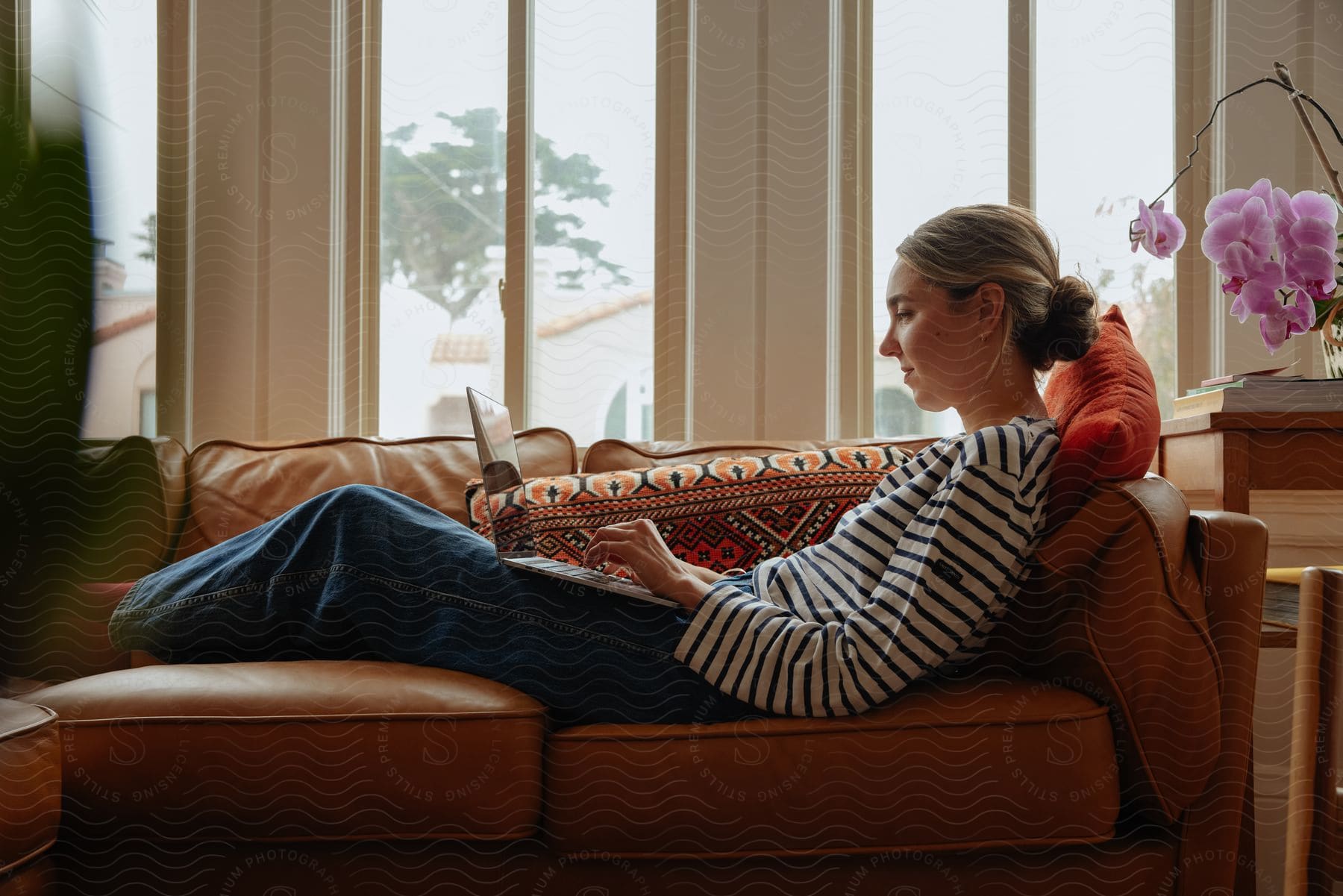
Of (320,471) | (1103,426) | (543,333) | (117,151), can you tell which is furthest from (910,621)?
(117,151)

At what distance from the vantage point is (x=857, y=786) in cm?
88

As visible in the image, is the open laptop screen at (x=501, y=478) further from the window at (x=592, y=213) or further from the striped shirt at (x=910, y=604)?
the window at (x=592, y=213)

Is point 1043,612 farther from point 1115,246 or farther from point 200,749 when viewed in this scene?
point 1115,246

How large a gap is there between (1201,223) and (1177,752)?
1.57 m

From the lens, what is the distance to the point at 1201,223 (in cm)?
203

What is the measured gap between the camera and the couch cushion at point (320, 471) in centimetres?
156

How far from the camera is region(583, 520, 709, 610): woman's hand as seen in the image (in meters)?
0.99

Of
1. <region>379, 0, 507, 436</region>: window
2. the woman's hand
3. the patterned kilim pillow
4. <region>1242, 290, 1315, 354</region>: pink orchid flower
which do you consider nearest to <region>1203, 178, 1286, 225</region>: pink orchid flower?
<region>1242, 290, 1315, 354</region>: pink orchid flower

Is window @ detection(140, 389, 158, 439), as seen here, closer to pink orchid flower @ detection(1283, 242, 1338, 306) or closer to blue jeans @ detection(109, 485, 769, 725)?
blue jeans @ detection(109, 485, 769, 725)

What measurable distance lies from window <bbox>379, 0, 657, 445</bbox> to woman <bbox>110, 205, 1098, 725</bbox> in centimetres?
92

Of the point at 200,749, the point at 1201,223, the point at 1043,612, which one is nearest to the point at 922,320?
the point at 1043,612

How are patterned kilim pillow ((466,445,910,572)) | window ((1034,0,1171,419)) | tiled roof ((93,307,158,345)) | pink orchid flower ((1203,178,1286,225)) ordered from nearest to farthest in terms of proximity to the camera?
pink orchid flower ((1203,178,1286,225)), patterned kilim pillow ((466,445,910,572)), tiled roof ((93,307,158,345)), window ((1034,0,1171,419))

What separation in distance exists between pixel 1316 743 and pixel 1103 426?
347 mm

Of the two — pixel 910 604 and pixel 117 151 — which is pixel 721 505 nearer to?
pixel 910 604
